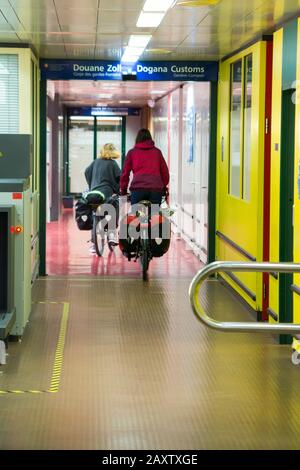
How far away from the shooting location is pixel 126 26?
8883 mm

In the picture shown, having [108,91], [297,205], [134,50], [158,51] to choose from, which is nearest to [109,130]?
[108,91]

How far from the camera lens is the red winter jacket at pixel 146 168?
11.6 metres

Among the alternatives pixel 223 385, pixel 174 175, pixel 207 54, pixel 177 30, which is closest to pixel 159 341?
pixel 223 385

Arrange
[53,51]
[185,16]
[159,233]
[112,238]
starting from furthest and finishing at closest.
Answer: [112,238] < [159,233] < [53,51] < [185,16]

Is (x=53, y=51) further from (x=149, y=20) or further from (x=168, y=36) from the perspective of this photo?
(x=149, y=20)

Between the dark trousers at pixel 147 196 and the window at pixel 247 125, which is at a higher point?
the window at pixel 247 125

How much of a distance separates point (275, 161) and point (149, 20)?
1.69 metres

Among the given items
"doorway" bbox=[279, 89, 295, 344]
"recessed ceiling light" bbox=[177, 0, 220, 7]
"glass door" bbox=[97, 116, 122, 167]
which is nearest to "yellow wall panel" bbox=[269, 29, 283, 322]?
"doorway" bbox=[279, 89, 295, 344]

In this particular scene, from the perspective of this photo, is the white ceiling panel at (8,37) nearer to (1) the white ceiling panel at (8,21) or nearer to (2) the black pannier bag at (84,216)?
(1) the white ceiling panel at (8,21)

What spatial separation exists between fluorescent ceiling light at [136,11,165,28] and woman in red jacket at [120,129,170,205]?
305cm

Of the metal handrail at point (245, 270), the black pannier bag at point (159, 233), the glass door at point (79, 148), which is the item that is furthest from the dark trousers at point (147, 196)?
the glass door at point (79, 148)

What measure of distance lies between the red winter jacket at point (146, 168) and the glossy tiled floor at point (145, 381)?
6.15 feet

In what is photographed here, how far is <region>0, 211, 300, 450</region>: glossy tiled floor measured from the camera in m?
5.41

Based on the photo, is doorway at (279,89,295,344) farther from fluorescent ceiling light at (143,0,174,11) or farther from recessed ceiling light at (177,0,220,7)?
fluorescent ceiling light at (143,0,174,11)
